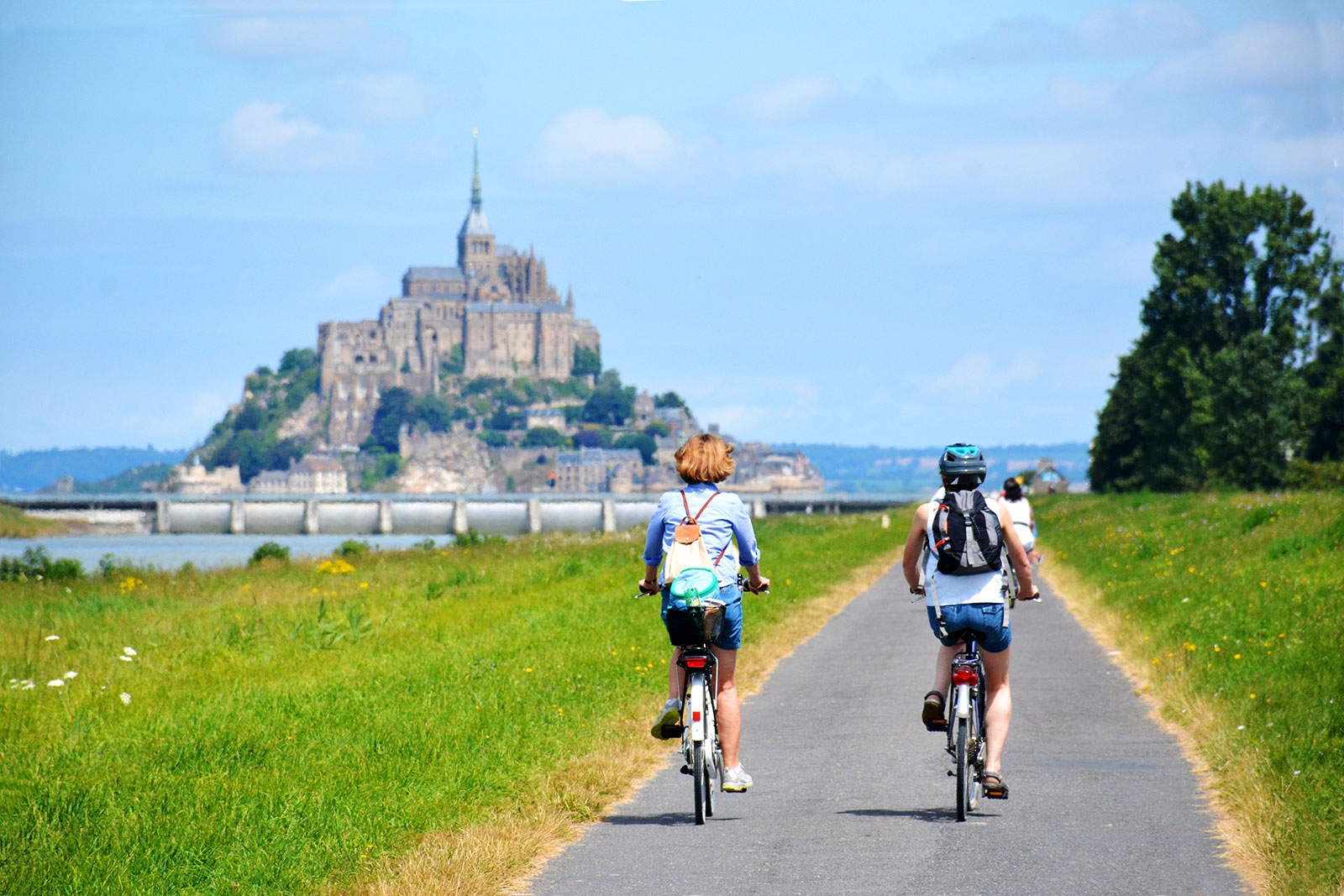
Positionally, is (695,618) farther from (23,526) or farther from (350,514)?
(23,526)

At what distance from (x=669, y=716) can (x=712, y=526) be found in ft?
3.24

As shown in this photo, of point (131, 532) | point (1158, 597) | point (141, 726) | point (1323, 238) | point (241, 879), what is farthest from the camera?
point (131, 532)

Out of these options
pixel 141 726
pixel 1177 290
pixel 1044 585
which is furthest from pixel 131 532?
pixel 141 726

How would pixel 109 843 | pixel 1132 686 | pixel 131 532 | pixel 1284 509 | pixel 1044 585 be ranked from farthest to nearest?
pixel 131 532 < pixel 1044 585 < pixel 1284 509 < pixel 1132 686 < pixel 109 843

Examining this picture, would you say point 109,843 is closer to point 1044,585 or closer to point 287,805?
point 287,805

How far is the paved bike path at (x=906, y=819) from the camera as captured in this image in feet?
20.4

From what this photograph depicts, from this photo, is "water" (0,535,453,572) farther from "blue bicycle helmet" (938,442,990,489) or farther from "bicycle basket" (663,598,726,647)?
"blue bicycle helmet" (938,442,990,489)

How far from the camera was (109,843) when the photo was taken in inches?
272

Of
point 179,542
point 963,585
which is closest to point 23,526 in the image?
point 179,542

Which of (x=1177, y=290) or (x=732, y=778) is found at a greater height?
(x=1177, y=290)

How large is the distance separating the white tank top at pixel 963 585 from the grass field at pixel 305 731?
7.01 ft

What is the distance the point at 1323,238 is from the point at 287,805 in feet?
202

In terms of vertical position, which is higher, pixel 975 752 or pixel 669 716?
pixel 669 716

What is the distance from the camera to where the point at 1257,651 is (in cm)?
1201
